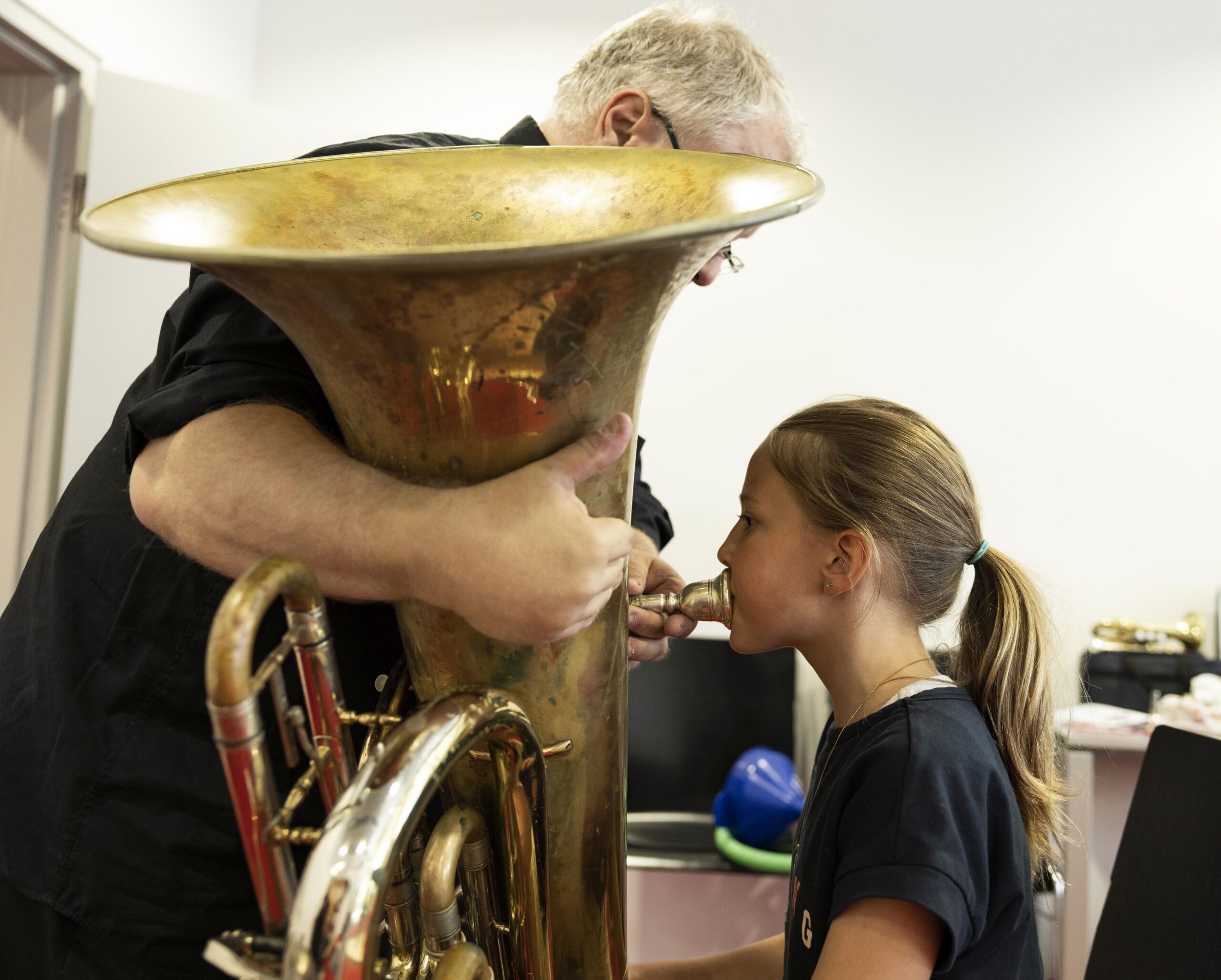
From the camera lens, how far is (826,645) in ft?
3.68

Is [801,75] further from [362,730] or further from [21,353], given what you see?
[362,730]

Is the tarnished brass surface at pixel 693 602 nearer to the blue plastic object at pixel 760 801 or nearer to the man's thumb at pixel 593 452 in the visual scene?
the man's thumb at pixel 593 452

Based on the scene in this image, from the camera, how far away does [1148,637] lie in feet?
8.88

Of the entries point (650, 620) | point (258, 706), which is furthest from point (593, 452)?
point (650, 620)

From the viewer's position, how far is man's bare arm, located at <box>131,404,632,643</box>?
582 mm

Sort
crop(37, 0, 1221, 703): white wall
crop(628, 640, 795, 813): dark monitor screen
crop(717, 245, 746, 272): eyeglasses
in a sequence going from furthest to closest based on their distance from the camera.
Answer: crop(37, 0, 1221, 703): white wall, crop(628, 640, 795, 813): dark monitor screen, crop(717, 245, 746, 272): eyeglasses

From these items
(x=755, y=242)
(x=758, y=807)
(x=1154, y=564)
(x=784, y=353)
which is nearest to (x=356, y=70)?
(x=755, y=242)

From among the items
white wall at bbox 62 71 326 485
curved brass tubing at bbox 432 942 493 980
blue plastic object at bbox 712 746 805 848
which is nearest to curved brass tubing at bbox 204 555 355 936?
curved brass tubing at bbox 432 942 493 980

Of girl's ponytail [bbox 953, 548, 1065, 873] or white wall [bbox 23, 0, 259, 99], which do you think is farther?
white wall [bbox 23, 0, 259, 99]

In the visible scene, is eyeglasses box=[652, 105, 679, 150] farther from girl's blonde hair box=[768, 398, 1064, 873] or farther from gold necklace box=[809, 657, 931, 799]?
gold necklace box=[809, 657, 931, 799]

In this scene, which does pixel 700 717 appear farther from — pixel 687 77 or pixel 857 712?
pixel 687 77

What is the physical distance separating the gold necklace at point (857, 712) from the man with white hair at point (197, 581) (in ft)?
0.77

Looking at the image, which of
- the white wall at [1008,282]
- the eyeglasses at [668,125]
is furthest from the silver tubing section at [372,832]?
the white wall at [1008,282]

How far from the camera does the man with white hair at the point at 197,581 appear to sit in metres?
0.60
